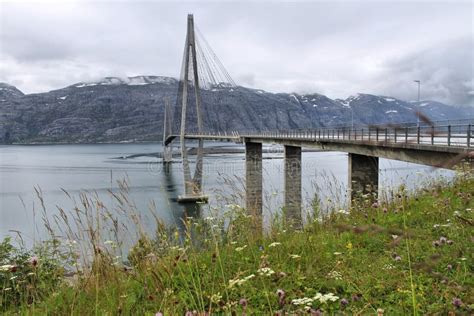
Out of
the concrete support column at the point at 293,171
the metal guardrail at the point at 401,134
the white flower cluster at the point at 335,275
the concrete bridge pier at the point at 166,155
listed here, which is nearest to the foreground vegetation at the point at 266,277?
the white flower cluster at the point at 335,275

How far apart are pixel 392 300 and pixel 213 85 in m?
54.7

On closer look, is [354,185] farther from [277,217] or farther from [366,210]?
[277,217]

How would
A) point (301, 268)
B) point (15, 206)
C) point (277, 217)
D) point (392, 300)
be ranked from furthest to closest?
point (15, 206) → point (277, 217) → point (301, 268) → point (392, 300)

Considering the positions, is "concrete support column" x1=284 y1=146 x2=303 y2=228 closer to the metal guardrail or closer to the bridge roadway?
the bridge roadway

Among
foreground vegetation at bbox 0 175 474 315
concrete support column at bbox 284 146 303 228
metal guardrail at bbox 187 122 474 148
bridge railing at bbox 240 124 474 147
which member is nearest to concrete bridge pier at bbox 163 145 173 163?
metal guardrail at bbox 187 122 474 148

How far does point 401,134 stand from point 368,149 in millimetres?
9850

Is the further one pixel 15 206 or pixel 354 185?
pixel 15 206

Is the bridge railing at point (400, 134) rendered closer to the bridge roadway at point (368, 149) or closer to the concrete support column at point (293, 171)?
the bridge roadway at point (368, 149)

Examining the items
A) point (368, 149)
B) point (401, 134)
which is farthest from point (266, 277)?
point (368, 149)

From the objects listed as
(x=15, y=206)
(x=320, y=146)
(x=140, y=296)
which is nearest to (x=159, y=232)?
(x=140, y=296)

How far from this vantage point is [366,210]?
6.44m

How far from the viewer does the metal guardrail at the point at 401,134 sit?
3.78 feet

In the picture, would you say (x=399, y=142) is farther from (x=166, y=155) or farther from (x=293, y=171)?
(x=166, y=155)

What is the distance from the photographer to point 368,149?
21.0 meters
